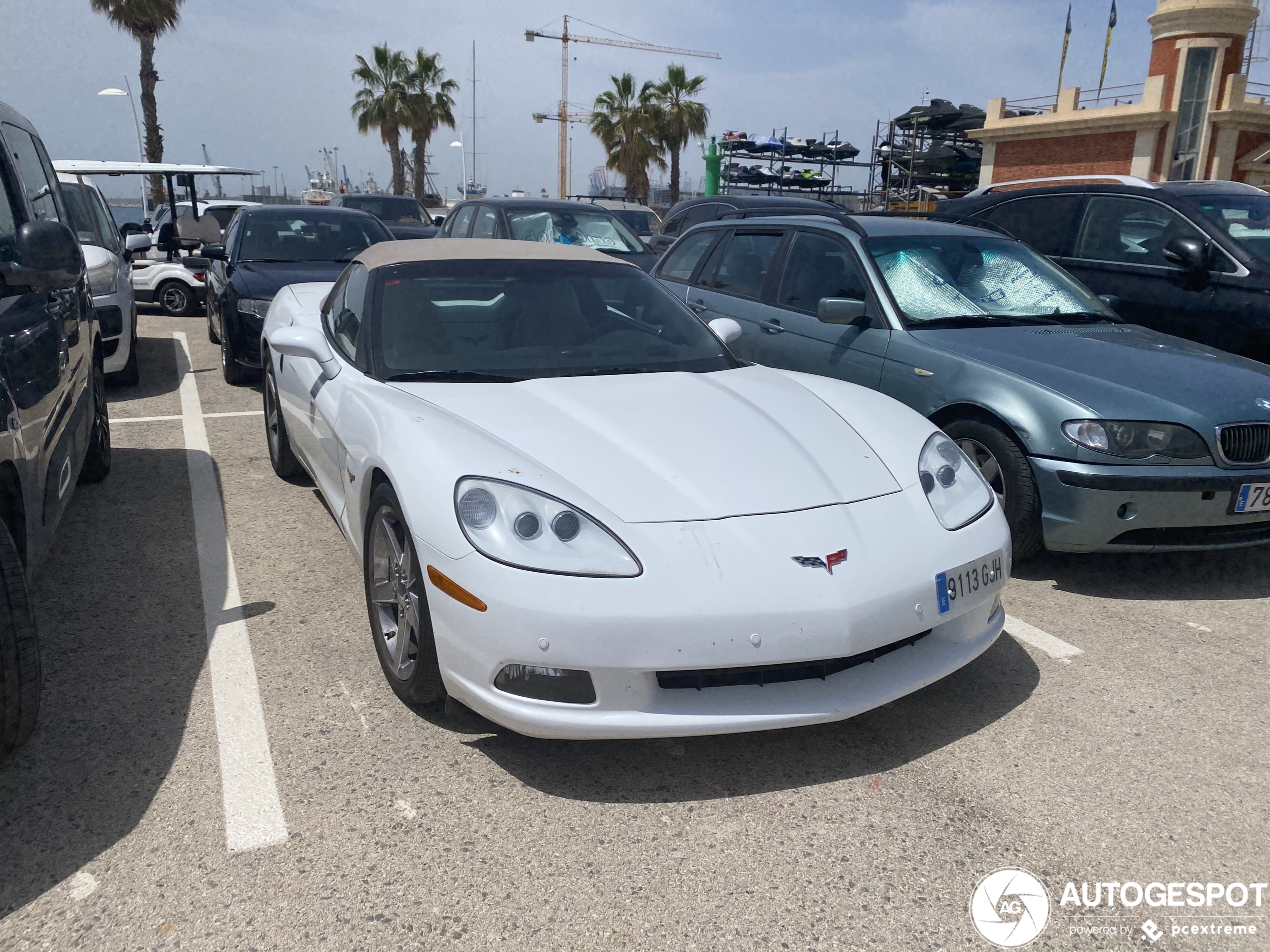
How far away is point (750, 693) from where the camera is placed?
8.14 ft

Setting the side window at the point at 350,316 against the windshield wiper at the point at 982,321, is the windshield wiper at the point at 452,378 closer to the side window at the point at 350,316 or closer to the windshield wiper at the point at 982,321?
the side window at the point at 350,316

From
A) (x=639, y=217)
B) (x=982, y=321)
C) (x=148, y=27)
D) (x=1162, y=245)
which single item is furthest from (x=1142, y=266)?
(x=148, y=27)

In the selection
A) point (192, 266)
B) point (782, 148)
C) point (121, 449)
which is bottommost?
point (121, 449)

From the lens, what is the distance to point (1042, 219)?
7047mm

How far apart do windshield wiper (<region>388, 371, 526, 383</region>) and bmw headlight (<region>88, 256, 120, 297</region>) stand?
484 centimetres

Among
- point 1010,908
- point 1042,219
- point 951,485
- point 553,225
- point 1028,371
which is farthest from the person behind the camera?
point 553,225

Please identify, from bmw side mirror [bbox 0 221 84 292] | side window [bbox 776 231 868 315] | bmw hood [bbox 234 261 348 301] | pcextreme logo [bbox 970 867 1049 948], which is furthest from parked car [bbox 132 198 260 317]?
pcextreme logo [bbox 970 867 1049 948]

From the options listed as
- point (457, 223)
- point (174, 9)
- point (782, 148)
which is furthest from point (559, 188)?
point (457, 223)

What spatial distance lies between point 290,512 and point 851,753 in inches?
128

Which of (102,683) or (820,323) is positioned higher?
(820,323)

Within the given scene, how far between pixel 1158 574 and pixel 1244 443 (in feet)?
2.26

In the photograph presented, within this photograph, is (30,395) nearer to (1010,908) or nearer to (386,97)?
(1010,908)

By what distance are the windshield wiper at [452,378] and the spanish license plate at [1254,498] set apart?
2.90m

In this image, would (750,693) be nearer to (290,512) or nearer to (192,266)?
(290,512)
